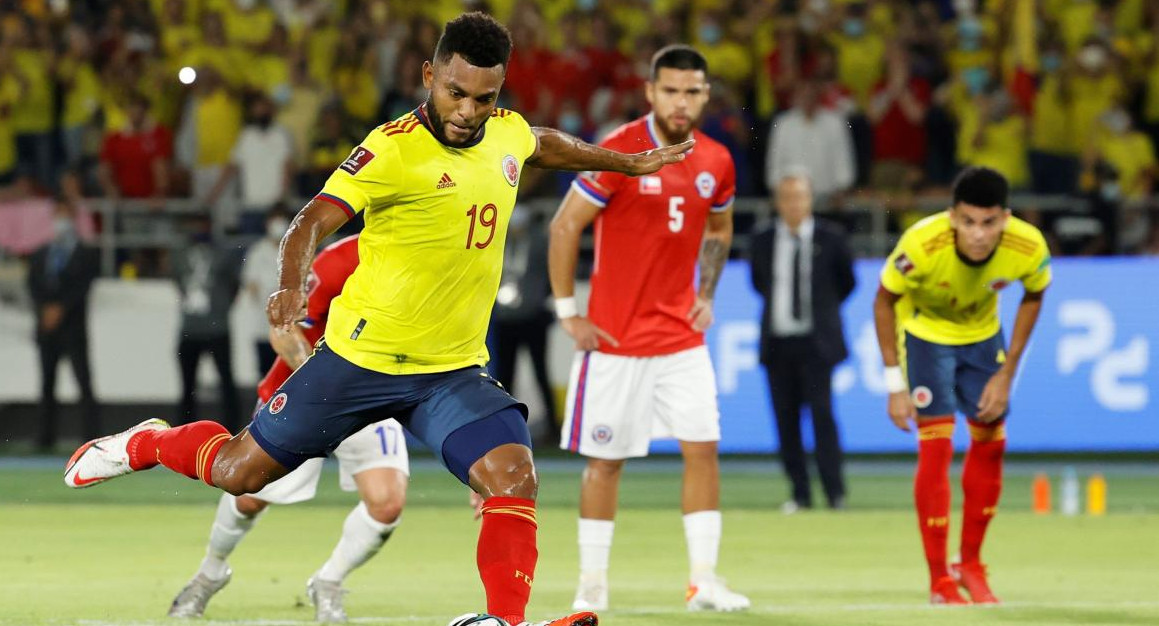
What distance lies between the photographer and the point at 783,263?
614 inches

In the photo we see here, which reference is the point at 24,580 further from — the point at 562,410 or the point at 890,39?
the point at 890,39

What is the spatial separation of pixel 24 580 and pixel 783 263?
7181mm

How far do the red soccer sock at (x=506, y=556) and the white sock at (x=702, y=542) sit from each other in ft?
8.82

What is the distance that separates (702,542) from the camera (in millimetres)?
9516

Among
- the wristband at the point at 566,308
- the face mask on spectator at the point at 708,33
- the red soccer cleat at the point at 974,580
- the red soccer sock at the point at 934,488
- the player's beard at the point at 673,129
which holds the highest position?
the face mask on spectator at the point at 708,33

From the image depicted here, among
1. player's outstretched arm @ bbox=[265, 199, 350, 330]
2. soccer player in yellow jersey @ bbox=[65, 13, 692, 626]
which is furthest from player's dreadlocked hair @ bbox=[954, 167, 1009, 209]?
player's outstretched arm @ bbox=[265, 199, 350, 330]

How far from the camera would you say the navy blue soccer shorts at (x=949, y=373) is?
387 inches

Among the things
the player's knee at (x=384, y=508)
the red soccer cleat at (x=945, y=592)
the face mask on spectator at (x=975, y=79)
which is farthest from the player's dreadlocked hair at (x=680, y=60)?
the face mask on spectator at (x=975, y=79)

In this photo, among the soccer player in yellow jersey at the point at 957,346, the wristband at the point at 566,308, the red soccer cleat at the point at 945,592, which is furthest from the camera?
the wristband at the point at 566,308

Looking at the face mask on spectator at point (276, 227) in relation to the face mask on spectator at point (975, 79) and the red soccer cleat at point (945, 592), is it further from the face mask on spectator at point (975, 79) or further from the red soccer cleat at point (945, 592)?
the red soccer cleat at point (945, 592)

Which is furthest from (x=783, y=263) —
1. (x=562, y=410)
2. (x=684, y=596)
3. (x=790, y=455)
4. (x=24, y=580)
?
(x=24, y=580)

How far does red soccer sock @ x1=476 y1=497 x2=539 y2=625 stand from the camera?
6805 millimetres

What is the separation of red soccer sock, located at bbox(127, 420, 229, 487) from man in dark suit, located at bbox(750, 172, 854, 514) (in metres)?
7.99

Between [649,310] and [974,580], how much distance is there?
215cm
